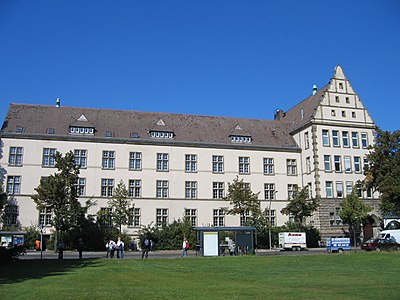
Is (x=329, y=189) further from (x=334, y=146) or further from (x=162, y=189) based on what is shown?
(x=162, y=189)

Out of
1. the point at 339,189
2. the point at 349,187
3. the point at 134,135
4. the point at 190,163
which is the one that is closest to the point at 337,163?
the point at 339,189

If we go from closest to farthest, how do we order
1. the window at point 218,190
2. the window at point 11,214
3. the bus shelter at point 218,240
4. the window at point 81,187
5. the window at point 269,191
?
1. the bus shelter at point 218,240
2. the window at point 11,214
3. the window at point 81,187
4. the window at point 218,190
5. the window at point 269,191

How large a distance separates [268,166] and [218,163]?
640cm

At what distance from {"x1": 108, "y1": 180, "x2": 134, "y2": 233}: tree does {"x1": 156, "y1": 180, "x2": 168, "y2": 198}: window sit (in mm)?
4289

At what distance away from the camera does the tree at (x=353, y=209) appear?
157ft

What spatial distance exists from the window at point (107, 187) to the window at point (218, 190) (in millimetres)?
11864

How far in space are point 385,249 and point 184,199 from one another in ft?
72.0

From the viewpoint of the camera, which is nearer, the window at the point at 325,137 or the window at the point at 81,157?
the window at the point at 81,157

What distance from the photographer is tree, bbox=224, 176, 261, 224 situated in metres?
47.9

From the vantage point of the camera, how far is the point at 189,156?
5216 cm

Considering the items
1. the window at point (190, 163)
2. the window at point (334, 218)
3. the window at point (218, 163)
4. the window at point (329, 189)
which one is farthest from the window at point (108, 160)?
the window at point (334, 218)

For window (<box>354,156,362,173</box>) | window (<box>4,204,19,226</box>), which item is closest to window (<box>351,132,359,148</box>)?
window (<box>354,156,362,173</box>)

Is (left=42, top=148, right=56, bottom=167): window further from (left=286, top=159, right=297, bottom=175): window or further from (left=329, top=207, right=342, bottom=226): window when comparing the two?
(left=329, top=207, right=342, bottom=226): window

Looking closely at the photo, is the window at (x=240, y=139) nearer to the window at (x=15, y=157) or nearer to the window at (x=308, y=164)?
the window at (x=308, y=164)
